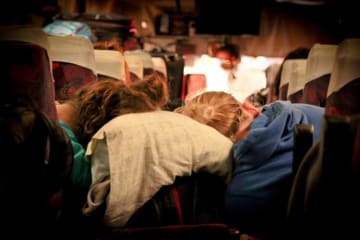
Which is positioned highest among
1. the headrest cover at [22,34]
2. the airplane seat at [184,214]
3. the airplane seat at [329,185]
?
the headrest cover at [22,34]

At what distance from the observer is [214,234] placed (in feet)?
3.27

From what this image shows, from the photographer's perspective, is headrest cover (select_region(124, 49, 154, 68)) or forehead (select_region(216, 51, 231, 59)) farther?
forehead (select_region(216, 51, 231, 59))

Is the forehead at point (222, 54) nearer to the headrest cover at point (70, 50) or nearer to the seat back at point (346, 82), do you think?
the headrest cover at point (70, 50)

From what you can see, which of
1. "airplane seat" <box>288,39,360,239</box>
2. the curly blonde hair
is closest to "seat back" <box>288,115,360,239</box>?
"airplane seat" <box>288,39,360,239</box>

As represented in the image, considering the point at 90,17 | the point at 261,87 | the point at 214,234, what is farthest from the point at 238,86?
the point at 214,234

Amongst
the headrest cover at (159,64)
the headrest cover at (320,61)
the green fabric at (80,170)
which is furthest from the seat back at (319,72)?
the headrest cover at (159,64)

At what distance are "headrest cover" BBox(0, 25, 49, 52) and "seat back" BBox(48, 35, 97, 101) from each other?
1.06 ft

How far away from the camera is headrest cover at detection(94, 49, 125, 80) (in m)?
1.81

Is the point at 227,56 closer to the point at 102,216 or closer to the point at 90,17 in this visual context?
the point at 90,17

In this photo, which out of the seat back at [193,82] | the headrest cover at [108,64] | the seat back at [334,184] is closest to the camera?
the seat back at [334,184]

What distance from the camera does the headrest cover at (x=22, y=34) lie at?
3.61 feet

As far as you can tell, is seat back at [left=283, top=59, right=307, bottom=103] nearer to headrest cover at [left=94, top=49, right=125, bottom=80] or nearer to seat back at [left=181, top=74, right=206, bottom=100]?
headrest cover at [left=94, top=49, right=125, bottom=80]

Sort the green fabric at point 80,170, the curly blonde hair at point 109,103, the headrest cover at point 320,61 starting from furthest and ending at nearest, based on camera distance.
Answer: the headrest cover at point 320,61 → the curly blonde hair at point 109,103 → the green fabric at point 80,170

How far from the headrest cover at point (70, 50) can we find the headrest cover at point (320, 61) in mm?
918
